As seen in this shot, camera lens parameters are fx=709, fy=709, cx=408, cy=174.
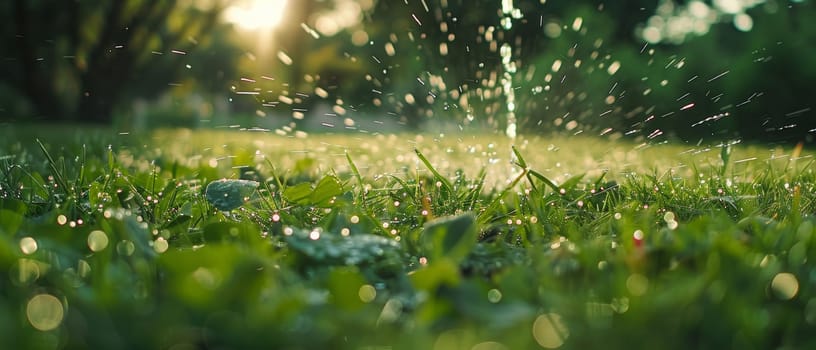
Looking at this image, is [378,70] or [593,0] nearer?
[593,0]

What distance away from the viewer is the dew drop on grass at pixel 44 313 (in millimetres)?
507

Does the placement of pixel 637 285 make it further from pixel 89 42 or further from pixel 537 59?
A: pixel 89 42

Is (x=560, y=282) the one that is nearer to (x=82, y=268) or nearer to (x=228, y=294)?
(x=228, y=294)

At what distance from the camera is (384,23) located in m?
15.6

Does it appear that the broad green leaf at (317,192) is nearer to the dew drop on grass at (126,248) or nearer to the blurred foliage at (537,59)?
the dew drop on grass at (126,248)

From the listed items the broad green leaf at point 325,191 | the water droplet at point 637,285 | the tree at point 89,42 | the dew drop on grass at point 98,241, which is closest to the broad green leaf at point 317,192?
the broad green leaf at point 325,191

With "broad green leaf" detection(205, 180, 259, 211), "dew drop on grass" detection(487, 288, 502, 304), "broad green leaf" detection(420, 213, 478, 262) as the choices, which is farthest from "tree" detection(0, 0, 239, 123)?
"dew drop on grass" detection(487, 288, 502, 304)

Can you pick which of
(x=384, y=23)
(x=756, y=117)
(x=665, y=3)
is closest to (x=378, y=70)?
(x=384, y=23)

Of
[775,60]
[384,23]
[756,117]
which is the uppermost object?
[384,23]

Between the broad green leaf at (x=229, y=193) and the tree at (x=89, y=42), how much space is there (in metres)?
10.4

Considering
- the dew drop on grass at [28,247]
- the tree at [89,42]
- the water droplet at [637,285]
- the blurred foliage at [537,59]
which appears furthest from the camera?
the tree at [89,42]

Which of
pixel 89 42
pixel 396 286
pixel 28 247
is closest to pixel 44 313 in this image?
pixel 28 247

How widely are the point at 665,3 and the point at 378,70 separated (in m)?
7.22

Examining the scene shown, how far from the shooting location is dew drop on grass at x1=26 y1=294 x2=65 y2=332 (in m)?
0.51
